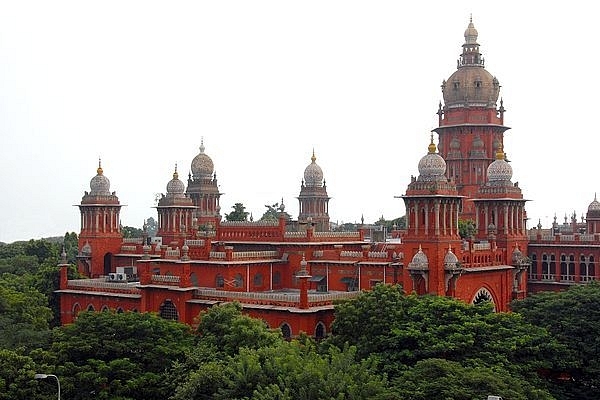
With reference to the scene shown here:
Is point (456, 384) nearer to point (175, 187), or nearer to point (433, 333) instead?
point (433, 333)

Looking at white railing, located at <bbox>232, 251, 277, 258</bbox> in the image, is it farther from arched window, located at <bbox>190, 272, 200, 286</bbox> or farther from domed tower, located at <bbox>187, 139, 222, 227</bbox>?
domed tower, located at <bbox>187, 139, 222, 227</bbox>

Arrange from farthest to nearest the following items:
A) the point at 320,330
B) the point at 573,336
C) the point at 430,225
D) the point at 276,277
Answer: the point at 276,277
the point at 430,225
the point at 320,330
the point at 573,336

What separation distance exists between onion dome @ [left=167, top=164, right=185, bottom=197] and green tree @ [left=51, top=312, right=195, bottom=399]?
24415 mm

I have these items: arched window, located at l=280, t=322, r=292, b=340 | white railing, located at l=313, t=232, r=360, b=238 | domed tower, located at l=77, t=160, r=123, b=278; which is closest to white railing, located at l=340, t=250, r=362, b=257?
white railing, located at l=313, t=232, r=360, b=238

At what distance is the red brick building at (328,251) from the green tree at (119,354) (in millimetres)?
5990

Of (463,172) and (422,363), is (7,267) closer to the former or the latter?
(463,172)

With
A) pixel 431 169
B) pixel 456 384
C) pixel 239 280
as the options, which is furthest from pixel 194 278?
pixel 456 384

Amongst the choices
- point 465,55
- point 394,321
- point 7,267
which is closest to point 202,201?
point 7,267

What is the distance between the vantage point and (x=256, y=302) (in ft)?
141

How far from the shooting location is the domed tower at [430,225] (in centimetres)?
4194

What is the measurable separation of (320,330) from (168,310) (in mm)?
10161

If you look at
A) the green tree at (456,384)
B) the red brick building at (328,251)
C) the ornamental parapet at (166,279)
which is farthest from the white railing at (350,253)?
the green tree at (456,384)

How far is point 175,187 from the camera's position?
63.3 m

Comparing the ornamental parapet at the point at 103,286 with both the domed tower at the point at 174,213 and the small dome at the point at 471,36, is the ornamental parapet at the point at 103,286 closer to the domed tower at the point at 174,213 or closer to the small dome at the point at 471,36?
the domed tower at the point at 174,213
